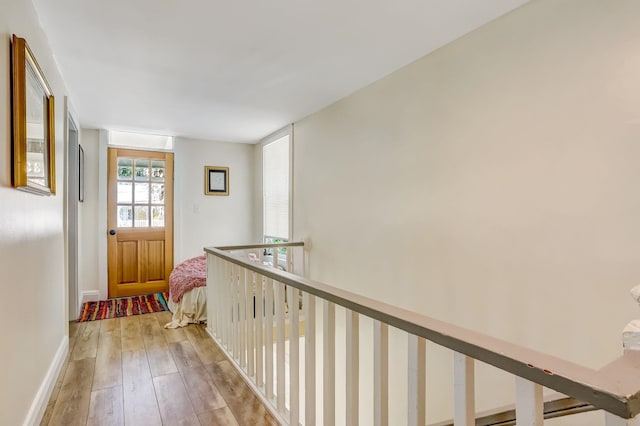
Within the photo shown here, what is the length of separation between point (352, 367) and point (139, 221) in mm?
4364

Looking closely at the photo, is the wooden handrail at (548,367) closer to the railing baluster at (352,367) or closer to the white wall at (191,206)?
the railing baluster at (352,367)

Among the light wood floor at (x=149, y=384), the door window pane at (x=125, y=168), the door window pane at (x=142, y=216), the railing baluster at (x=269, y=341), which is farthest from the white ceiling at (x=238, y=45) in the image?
the light wood floor at (x=149, y=384)

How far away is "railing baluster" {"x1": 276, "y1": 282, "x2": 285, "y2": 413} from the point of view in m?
1.82

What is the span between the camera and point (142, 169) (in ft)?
15.7

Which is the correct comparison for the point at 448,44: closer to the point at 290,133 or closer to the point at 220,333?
the point at 290,133

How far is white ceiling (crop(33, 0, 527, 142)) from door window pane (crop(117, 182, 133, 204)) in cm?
134

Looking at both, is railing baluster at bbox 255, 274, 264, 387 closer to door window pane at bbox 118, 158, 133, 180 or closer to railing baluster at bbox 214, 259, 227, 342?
railing baluster at bbox 214, 259, 227, 342

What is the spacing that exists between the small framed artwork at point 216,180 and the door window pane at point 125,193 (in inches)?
37.9

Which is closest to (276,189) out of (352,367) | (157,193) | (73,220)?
(157,193)

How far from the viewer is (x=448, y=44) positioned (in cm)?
222

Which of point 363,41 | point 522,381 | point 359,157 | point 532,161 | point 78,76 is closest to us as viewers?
point 522,381

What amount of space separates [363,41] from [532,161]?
1.22 meters

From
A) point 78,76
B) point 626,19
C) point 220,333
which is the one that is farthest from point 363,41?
point 220,333

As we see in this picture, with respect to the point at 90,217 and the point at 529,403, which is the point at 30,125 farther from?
the point at 90,217
